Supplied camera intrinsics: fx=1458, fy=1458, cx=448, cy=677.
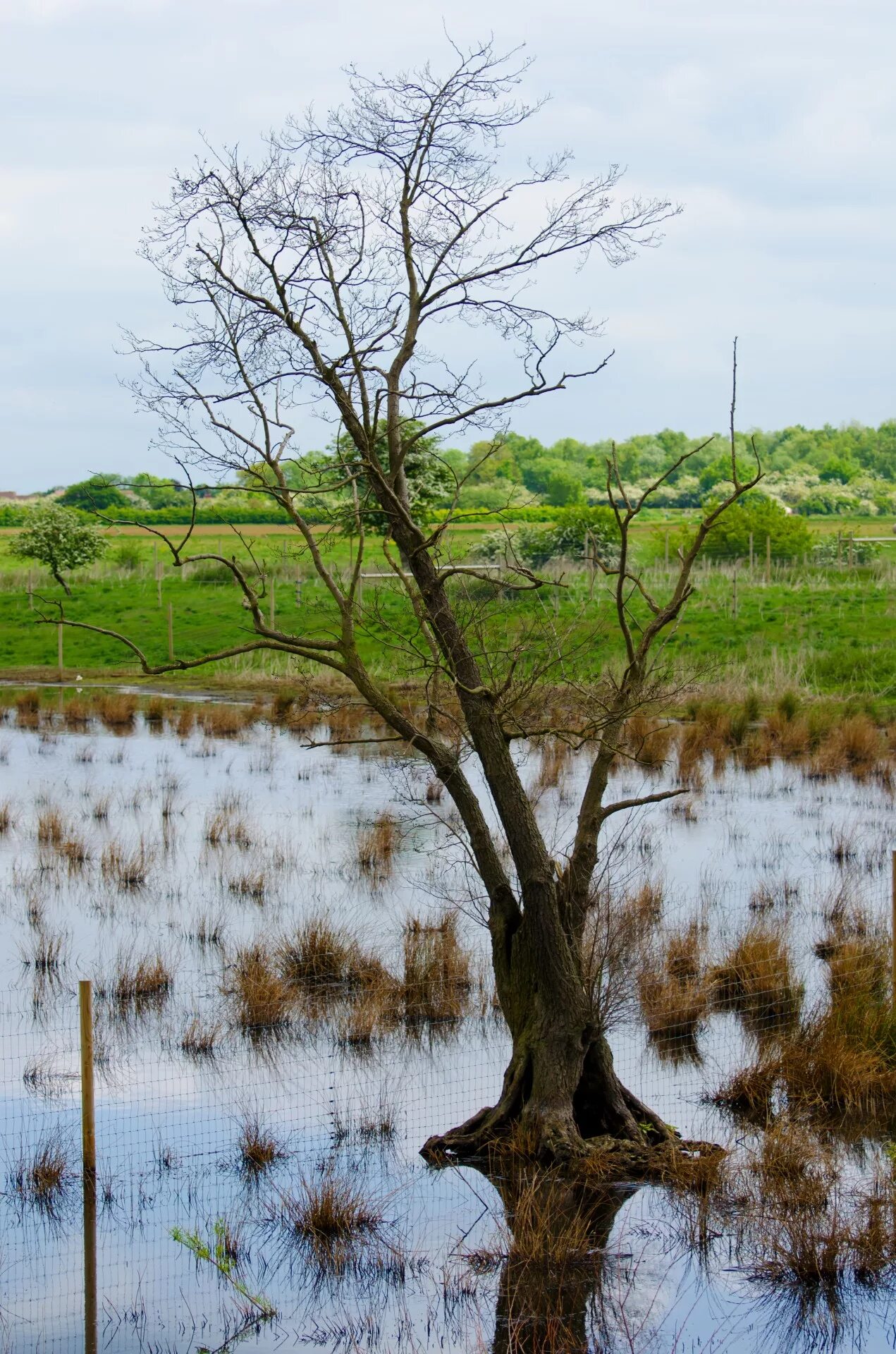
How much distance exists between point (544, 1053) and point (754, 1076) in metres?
1.83

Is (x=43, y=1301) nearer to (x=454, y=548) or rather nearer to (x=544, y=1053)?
(x=544, y=1053)

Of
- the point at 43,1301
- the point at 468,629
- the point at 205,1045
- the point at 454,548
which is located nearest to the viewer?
the point at 43,1301

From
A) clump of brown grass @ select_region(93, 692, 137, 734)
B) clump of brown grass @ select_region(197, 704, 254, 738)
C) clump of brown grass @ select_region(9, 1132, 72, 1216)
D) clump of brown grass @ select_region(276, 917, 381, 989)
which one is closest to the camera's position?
clump of brown grass @ select_region(9, 1132, 72, 1216)

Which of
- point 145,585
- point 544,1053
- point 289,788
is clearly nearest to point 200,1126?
point 544,1053

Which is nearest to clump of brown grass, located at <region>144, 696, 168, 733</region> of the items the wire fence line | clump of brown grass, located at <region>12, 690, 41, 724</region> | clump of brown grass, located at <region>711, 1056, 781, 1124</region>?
clump of brown grass, located at <region>12, 690, 41, 724</region>

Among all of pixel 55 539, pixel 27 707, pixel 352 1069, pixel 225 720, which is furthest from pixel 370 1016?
pixel 55 539

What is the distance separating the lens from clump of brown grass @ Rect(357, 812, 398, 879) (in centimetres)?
1453

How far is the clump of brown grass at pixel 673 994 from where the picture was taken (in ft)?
31.4

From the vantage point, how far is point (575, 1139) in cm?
708

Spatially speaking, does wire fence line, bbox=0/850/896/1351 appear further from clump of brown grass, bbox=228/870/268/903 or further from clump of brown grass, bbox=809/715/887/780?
clump of brown grass, bbox=809/715/887/780

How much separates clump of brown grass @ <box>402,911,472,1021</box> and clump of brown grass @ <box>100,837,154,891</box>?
387 centimetres

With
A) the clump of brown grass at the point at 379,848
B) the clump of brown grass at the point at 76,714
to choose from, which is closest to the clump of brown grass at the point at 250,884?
the clump of brown grass at the point at 379,848

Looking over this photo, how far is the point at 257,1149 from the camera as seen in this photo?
7.60 metres

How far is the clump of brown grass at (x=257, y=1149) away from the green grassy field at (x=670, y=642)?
15.4 m
